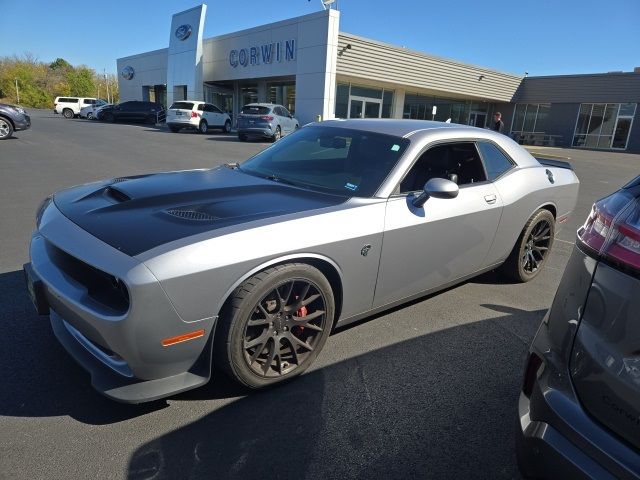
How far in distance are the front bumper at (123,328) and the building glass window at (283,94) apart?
87.6 ft

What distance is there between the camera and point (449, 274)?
3512mm

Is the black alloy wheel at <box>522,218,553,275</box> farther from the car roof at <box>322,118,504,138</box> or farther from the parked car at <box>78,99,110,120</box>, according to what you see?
the parked car at <box>78,99,110,120</box>

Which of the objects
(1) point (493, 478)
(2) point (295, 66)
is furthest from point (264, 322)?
(2) point (295, 66)

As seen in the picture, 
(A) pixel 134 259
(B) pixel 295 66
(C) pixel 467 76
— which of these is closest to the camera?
(A) pixel 134 259

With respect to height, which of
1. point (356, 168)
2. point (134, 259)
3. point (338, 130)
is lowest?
point (134, 259)

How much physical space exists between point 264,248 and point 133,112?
3271 cm

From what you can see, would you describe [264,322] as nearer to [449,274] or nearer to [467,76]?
[449,274]

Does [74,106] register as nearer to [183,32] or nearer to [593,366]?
[183,32]

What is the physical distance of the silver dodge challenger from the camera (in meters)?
2.10

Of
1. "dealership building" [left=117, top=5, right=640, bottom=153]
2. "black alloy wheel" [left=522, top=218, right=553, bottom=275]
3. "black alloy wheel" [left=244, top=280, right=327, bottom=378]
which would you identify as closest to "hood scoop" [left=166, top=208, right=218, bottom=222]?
"black alloy wheel" [left=244, top=280, right=327, bottom=378]

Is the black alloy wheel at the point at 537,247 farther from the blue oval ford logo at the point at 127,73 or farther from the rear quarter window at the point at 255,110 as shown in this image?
the blue oval ford logo at the point at 127,73

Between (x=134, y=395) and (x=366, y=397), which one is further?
(x=366, y=397)

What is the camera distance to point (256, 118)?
1980cm

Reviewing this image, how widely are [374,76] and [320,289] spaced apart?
1003 inches
